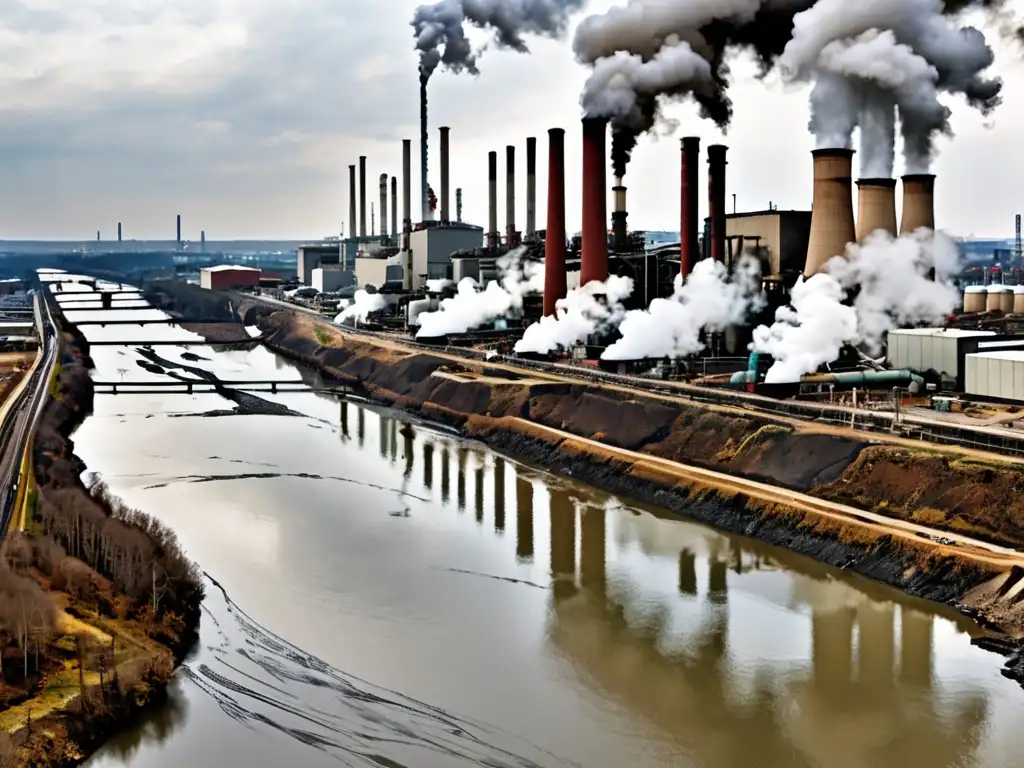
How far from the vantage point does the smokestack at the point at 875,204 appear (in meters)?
48.5

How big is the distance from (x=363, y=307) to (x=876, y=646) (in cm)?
6237

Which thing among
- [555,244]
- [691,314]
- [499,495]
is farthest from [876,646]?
[555,244]

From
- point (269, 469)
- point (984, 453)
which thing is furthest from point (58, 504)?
point (984, 453)

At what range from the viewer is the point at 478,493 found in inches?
1421

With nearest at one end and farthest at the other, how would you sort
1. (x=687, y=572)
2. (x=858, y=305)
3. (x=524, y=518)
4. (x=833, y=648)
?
(x=833, y=648), (x=687, y=572), (x=524, y=518), (x=858, y=305)

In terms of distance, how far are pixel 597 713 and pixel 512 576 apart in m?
7.98

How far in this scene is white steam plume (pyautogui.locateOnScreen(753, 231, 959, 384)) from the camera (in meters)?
39.9

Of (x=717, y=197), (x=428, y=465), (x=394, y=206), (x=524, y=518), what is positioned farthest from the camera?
(x=394, y=206)

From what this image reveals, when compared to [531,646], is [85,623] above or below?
above

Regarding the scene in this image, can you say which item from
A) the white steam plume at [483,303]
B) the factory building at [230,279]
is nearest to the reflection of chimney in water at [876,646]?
the white steam plume at [483,303]

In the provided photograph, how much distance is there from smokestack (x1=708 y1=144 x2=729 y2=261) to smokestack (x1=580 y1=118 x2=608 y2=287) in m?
5.19

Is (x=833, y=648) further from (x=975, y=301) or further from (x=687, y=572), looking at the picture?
(x=975, y=301)

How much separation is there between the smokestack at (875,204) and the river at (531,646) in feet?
67.1

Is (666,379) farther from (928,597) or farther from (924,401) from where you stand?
(928,597)
